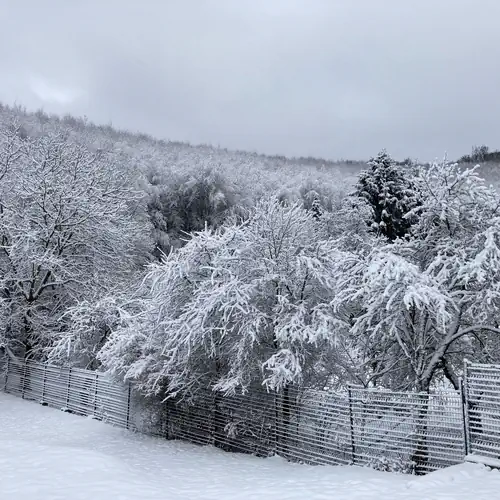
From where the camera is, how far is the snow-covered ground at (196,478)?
667 cm

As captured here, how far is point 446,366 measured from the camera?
37.6ft

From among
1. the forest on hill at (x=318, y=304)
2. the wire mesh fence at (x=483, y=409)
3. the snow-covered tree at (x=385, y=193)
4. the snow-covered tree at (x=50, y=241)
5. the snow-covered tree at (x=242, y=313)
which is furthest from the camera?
the snow-covered tree at (x=385, y=193)

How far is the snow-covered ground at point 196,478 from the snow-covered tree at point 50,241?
10.3 m

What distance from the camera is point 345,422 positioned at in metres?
9.26

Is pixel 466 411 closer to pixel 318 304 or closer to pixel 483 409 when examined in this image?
pixel 483 409

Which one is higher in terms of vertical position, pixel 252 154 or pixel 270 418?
pixel 252 154

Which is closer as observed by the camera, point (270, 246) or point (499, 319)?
point (499, 319)

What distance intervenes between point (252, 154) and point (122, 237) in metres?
60.2

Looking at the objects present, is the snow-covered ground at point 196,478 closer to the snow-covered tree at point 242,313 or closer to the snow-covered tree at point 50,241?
the snow-covered tree at point 242,313

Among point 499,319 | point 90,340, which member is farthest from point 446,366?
point 90,340

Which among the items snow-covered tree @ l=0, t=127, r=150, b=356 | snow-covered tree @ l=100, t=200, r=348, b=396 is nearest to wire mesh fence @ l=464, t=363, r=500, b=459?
snow-covered tree @ l=100, t=200, r=348, b=396

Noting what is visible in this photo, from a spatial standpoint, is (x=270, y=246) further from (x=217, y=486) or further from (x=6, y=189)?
(x=6, y=189)

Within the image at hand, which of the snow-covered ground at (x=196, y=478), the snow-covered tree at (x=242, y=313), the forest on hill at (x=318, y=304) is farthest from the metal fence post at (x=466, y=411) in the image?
the snow-covered tree at (x=242, y=313)

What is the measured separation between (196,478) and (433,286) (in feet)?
17.2
